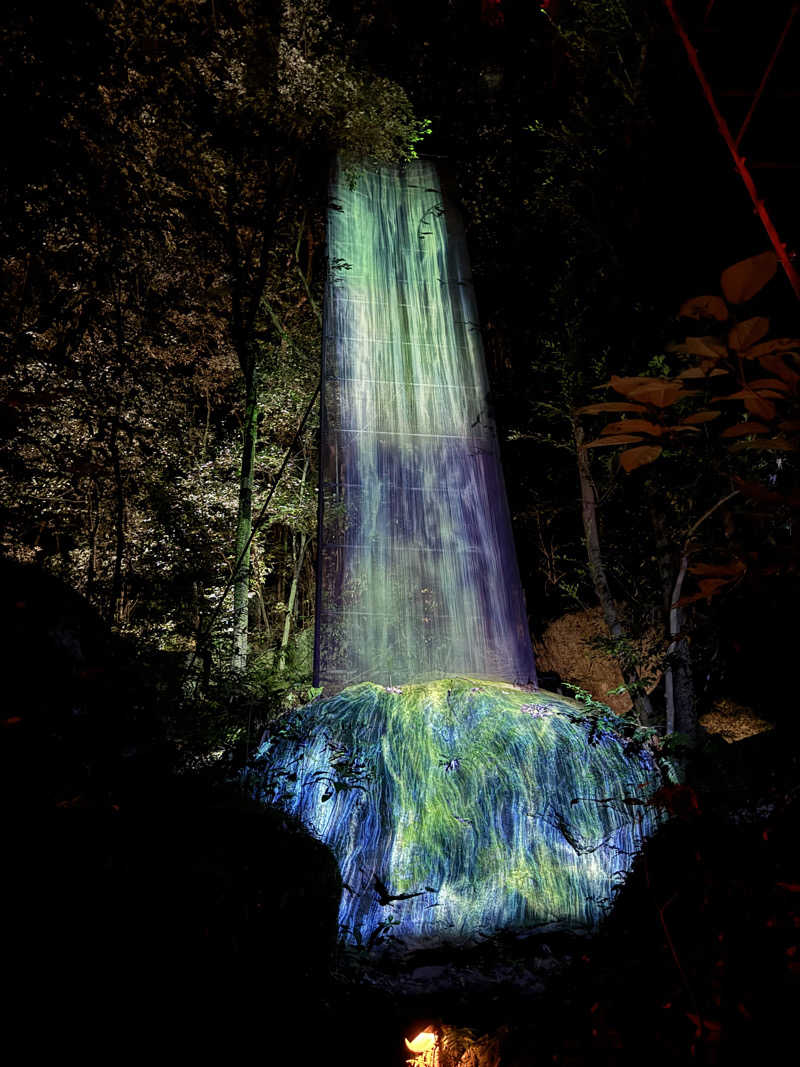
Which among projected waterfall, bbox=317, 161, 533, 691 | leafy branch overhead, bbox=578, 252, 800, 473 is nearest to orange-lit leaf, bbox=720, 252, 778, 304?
leafy branch overhead, bbox=578, 252, 800, 473

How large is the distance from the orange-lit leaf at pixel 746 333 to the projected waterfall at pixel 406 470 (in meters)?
4.37

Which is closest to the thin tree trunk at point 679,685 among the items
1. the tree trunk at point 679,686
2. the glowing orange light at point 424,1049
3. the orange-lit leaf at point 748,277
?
the tree trunk at point 679,686

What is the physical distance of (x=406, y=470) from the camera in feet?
19.6

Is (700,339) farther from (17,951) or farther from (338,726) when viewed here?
(338,726)

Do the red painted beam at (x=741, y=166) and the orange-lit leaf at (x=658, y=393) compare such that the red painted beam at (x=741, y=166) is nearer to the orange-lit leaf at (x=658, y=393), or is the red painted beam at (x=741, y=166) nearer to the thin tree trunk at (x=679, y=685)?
the orange-lit leaf at (x=658, y=393)

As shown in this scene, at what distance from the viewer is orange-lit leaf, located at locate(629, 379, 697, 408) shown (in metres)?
1.17

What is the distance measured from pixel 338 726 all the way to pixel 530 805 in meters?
1.33

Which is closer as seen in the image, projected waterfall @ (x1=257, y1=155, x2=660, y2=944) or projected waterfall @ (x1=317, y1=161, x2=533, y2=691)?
projected waterfall @ (x1=257, y1=155, x2=660, y2=944)

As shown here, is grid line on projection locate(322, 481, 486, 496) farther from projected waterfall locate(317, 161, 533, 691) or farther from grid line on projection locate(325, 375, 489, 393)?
grid line on projection locate(325, 375, 489, 393)

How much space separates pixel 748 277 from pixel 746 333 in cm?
11

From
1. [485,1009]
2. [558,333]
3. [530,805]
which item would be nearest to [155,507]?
[558,333]

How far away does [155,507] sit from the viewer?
410 inches

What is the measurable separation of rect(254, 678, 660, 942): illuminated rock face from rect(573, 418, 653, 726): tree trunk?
1960mm

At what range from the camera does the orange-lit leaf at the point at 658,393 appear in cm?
117
